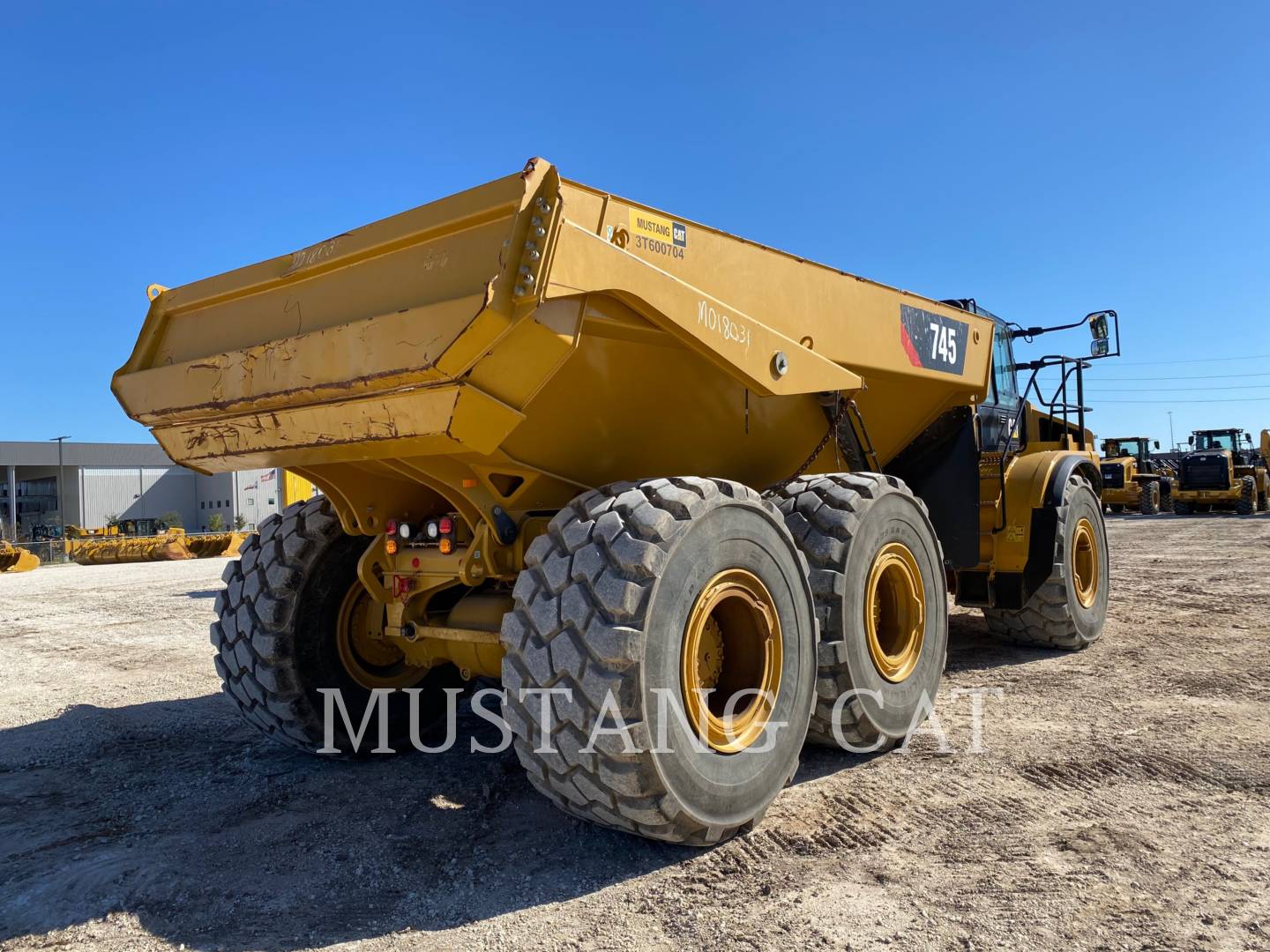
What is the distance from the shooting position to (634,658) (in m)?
2.95


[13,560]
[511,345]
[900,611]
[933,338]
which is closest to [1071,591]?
[933,338]

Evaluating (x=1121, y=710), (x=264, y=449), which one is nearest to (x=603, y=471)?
(x=264, y=449)

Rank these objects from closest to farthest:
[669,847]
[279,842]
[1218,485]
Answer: [669,847], [279,842], [1218,485]

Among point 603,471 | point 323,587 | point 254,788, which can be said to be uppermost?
point 603,471

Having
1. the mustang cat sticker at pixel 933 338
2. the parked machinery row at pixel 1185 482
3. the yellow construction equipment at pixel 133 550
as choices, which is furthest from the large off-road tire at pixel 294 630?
the parked machinery row at pixel 1185 482

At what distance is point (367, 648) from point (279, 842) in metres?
1.44

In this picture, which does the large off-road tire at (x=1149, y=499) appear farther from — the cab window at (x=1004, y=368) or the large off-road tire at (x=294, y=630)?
the large off-road tire at (x=294, y=630)

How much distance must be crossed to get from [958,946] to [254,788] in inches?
124

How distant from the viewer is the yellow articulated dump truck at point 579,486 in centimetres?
301

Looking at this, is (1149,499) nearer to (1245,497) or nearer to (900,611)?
(1245,497)

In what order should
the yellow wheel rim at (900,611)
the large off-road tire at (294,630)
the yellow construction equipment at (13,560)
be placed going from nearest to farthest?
the large off-road tire at (294,630) → the yellow wheel rim at (900,611) → the yellow construction equipment at (13,560)

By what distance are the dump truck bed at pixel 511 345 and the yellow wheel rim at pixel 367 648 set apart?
100cm

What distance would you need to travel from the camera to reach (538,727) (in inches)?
120

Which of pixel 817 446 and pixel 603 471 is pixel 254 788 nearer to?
pixel 603 471
